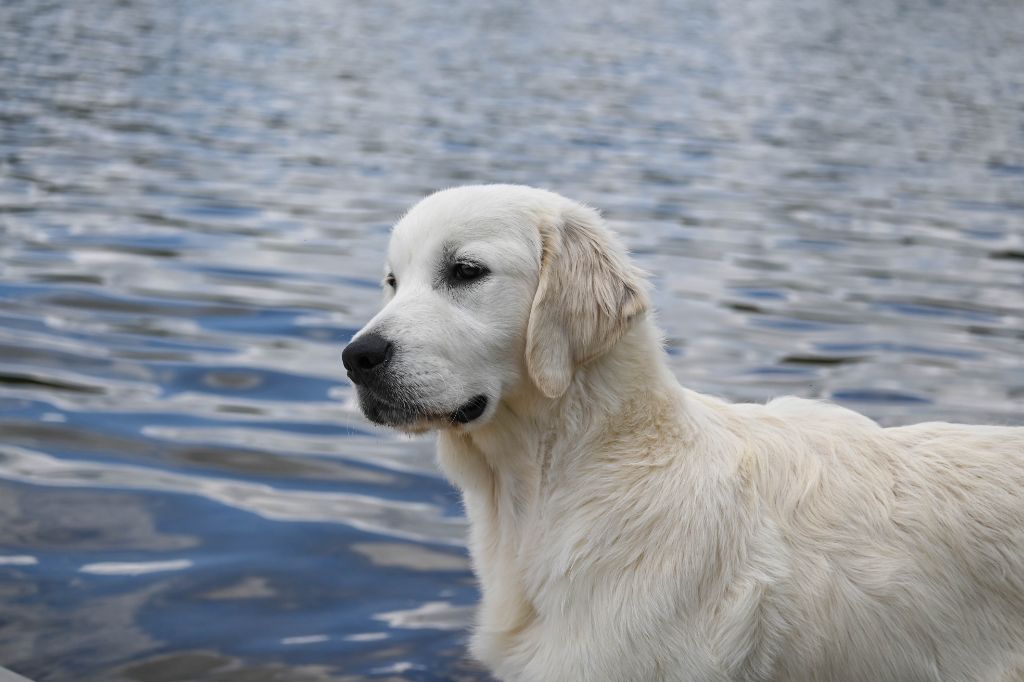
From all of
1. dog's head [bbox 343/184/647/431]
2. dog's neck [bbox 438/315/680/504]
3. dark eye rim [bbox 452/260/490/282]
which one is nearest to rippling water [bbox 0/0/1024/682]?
dog's neck [bbox 438/315/680/504]

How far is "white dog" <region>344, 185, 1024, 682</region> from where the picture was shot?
394 cm

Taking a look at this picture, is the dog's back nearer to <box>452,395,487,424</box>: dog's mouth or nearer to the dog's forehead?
<box>452,395,487,424</box>: dog's mouth

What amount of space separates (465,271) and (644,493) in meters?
0.92

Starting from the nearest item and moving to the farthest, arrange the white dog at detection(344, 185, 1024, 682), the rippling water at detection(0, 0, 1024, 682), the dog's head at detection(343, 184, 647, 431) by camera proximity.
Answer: the white dog at detection(344, 185, 1024, 682) < the dog's head at detection(343, 184, 647, 431) < the rippling water at detection(0, 0, 1024, 682)

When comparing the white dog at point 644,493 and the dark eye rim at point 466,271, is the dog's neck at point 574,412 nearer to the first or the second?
the white dog at point 644,493

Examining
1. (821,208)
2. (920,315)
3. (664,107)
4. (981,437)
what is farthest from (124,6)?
(981,437)

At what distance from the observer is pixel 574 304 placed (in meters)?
4.14

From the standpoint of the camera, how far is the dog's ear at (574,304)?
410cm

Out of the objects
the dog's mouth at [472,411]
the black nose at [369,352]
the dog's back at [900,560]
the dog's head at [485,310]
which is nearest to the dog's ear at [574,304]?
the dog's head at [485,310]

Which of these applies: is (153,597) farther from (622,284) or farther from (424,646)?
(622,284)

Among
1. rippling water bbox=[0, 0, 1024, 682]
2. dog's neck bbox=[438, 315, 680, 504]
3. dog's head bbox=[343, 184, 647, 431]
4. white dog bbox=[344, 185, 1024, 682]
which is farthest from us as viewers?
rippling water bbox=[0, 0, 1024, 682]

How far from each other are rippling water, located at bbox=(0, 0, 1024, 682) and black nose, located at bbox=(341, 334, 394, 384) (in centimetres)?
146

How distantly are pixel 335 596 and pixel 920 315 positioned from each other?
647cm

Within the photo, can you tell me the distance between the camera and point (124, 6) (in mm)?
34156
